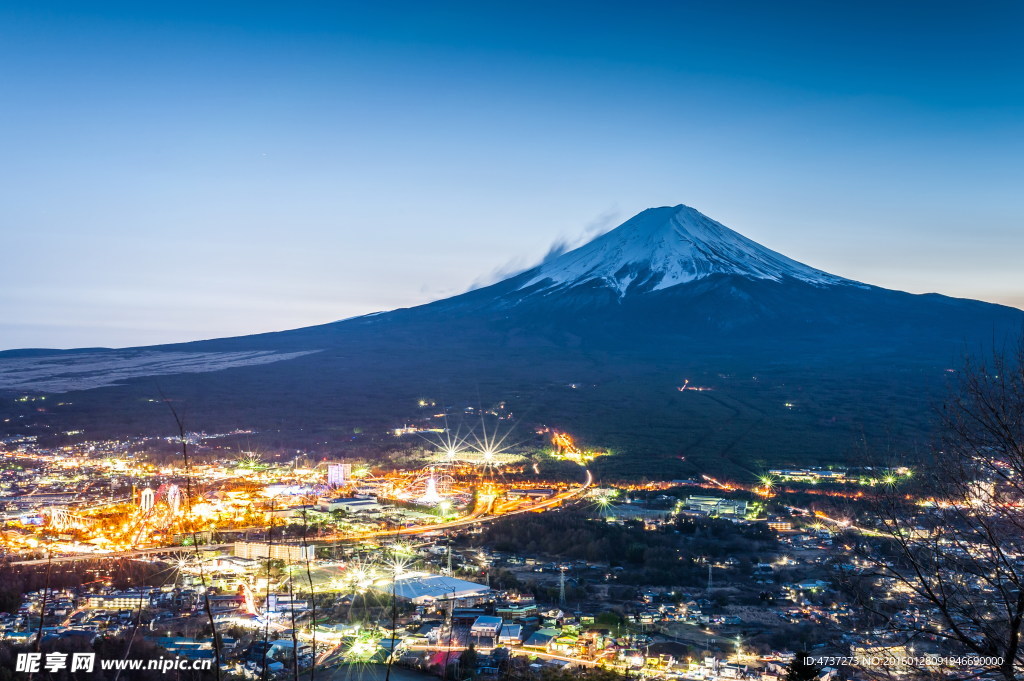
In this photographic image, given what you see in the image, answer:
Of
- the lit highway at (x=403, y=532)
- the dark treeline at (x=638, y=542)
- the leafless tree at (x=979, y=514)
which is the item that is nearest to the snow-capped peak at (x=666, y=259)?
the lit highway at (x=403, y=532)

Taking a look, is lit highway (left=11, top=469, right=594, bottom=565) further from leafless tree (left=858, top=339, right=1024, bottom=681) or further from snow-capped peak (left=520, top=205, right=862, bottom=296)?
snow-capped peak (left=520, top=205, right=862, bottom=296)

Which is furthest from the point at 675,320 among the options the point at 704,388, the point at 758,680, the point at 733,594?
the point at 758,680

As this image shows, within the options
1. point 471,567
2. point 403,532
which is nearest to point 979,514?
point 471,567

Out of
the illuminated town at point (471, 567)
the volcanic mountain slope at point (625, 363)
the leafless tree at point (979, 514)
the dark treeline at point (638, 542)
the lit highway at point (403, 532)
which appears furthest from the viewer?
the volcanic mountain slope at point (625, 363)

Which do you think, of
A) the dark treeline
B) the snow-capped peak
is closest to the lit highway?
the dark treeline

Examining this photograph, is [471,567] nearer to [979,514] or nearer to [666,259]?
[979,514]

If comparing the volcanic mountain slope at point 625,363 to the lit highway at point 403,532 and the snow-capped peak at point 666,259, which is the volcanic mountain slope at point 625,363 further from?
the lit highway at point 403,532
